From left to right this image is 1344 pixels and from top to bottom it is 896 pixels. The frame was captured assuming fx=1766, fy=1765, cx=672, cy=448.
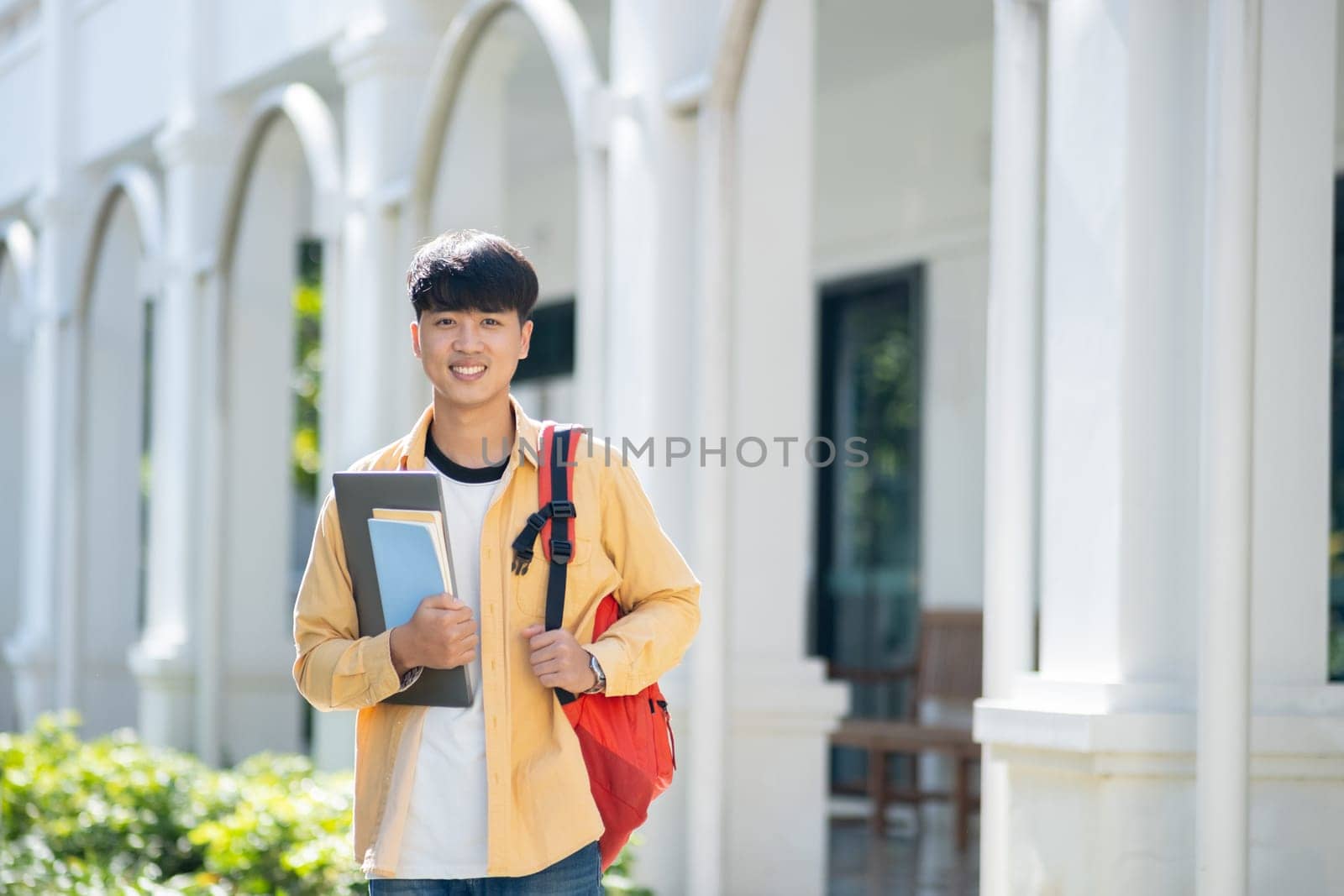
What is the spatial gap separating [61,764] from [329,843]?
298 cm

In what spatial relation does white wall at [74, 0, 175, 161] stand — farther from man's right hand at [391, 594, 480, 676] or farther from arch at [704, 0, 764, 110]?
man's right hand at [391, 594, 480, 676]

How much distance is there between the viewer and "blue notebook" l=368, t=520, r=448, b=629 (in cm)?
241

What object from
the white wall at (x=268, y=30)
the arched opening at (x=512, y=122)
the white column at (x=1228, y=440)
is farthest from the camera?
the white wall at (x=268, y=30)

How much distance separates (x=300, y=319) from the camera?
765 inches

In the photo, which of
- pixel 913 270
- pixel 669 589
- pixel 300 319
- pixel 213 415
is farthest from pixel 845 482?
pixel 300 319

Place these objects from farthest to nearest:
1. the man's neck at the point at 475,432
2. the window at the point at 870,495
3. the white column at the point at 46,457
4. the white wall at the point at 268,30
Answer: the white column at the point at 46,457, the window at the point at 870,495, the white wall at the point at 268,30, the man's neck at the point at 475,432

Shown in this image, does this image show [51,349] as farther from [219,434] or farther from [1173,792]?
[1173,792]

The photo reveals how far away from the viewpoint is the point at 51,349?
1074 centimetres

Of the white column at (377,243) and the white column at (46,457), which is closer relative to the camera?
the white column at (377,243)

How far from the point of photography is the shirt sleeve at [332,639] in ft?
8.14

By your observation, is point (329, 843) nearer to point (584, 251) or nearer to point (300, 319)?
point (584, 251)

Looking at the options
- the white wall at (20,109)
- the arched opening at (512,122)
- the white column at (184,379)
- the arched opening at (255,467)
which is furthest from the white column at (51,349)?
the arched opening at (512,122)

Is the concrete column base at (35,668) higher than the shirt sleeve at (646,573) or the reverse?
the reverse

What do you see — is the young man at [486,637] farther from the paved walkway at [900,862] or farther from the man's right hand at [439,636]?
the paved walkway at [900,862]
